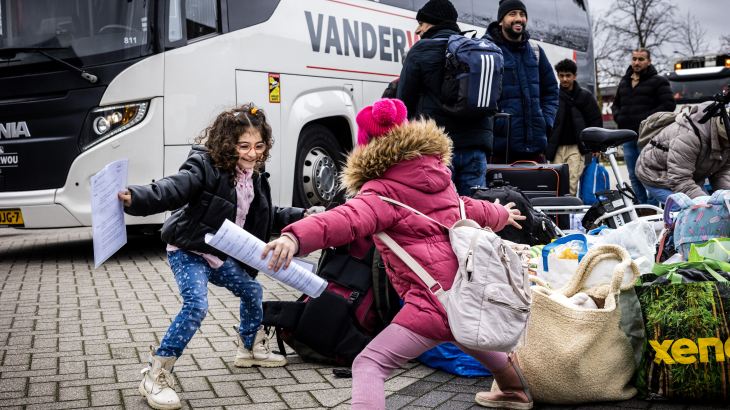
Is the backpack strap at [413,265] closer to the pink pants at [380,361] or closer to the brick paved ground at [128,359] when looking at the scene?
the pink pants at [380,361]

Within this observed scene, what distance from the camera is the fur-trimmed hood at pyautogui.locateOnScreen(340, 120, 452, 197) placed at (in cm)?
300

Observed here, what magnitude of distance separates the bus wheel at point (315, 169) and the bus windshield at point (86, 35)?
222 cm

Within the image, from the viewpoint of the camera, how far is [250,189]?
12.4 feet

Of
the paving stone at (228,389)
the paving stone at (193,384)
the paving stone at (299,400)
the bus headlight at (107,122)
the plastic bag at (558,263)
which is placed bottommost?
the paving stone at (299,400)

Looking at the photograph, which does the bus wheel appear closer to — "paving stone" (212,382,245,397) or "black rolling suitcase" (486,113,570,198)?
"black rolling suitcase" (486,113,570,198)

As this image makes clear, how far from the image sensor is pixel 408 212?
2.92 meters

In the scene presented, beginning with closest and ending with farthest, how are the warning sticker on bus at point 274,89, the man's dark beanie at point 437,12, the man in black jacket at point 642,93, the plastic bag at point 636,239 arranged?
the plastic bag at point 636,239, the man's dark beanie at point 437,12, the warning sticker on bus at point 274,89, the man in black jacket at point 642,93

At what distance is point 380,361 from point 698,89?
21507 millimetres

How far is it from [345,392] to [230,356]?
2.94 ft

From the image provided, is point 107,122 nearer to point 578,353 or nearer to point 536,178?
point 536,178

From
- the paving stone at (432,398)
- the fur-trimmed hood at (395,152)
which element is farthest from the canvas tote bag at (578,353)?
the fur-trimmed hood at (395,152)

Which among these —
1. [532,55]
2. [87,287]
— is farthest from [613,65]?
[87,287]

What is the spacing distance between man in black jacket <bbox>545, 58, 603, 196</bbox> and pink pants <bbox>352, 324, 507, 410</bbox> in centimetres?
693

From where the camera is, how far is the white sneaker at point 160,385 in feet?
10.8
